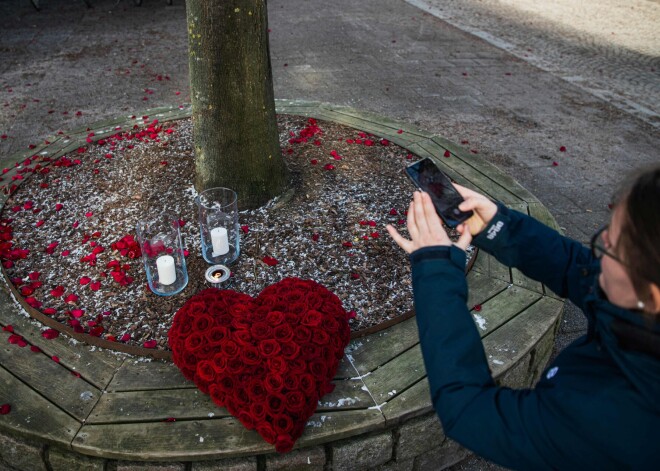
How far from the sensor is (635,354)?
45.1 inches

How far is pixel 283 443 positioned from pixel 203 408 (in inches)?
15.9

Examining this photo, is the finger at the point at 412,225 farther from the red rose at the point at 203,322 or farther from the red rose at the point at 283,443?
the red rose at the point at 203,322

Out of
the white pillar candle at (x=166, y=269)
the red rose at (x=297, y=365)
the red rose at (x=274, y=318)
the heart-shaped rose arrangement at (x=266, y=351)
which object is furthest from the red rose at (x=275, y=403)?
the white pillar candle at (x=166, y=269)

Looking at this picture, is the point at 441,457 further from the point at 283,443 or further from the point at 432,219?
the point at 432,219

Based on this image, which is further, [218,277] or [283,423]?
[218,277]

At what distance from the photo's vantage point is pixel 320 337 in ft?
7.09

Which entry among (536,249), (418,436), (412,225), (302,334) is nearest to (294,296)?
(302,334)

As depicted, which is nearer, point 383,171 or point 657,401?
point 657,401

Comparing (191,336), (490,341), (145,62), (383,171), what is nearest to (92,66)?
(145,62)

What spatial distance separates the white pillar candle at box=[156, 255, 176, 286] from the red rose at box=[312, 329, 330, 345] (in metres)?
0.93

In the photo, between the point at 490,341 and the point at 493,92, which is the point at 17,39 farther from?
the point at 490,341

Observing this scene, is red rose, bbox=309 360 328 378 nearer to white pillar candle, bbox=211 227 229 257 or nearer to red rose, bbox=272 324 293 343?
red rose, bbox=272 324 293 343

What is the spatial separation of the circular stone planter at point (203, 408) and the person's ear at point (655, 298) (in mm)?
1175

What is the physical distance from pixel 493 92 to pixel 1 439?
243 inches
